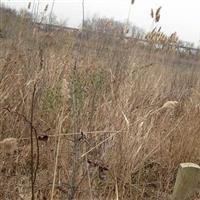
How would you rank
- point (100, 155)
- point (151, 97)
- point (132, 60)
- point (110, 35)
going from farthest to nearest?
point (110, 35) < point (132, 60) < point (151, 97) < point (100, 155)

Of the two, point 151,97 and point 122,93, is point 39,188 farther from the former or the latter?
point 151,97

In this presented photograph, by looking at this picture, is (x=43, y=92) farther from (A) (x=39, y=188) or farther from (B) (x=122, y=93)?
(A) (x=39, y=188)

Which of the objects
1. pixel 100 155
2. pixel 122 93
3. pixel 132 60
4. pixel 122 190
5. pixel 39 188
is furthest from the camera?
pixel 132 60

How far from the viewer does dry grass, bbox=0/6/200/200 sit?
6.73 ft

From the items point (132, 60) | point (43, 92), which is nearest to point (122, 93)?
point (43, 92)

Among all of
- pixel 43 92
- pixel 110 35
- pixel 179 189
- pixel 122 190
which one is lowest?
pixel 122 190

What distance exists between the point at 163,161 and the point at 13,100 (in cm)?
121

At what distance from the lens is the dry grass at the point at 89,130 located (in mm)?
2051

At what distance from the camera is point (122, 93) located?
316 centimetres

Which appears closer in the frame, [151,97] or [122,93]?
[122,93]

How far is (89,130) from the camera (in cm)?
252

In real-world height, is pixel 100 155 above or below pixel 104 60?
below

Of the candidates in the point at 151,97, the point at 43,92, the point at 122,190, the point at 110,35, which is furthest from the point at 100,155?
the point at 110,35

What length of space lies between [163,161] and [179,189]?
94 cm
